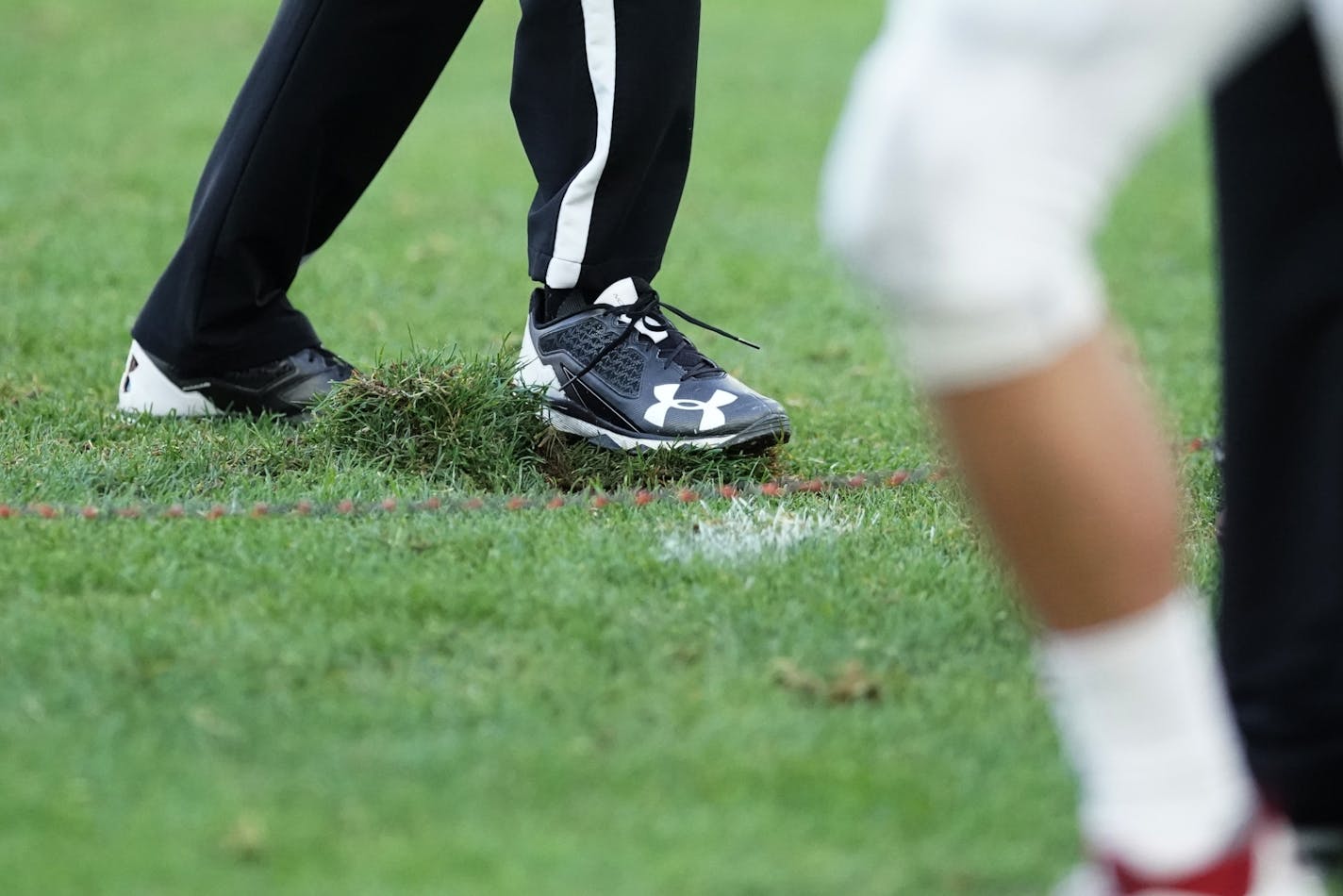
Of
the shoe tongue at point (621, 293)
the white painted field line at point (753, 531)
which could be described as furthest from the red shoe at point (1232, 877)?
the shoe tongue at point (621, 293)

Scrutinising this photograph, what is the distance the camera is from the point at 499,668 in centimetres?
186

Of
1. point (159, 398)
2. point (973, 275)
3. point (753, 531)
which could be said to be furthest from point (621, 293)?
point (973, 275)

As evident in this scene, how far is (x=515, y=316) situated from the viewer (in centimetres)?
420

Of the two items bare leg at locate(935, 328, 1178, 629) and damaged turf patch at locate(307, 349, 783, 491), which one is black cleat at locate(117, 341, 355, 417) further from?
bare leg at locate(935, 328, 1178, 629)

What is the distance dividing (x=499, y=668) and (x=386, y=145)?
1452mm

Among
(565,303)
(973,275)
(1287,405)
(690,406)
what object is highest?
(973,275)

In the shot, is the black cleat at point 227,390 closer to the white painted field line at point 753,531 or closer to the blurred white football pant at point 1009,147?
the white painted field line at point 753,531

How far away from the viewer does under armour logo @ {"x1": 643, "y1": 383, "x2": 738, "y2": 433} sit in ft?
9.19

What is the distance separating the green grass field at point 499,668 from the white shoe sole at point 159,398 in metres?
0.09

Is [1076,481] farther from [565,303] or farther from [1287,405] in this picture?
[565,303]

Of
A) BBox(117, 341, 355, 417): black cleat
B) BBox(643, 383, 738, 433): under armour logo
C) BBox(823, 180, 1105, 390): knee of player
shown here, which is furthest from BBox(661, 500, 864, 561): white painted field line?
→ BBox(823, 180, 1105, 390): knee of player

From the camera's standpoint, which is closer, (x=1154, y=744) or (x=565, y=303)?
(x=1154, y=744)

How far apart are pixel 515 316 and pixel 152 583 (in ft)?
7.03

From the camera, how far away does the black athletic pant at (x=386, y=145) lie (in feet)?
9.27
